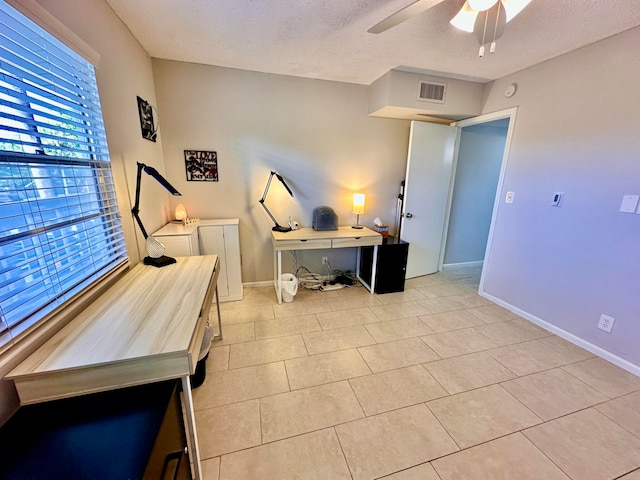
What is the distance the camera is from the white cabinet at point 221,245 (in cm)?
233

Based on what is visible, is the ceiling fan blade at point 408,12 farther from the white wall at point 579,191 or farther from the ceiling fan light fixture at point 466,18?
the white wall at point 579,191

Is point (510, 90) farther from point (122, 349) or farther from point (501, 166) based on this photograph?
point (122, 349)

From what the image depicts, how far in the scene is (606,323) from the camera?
2051 mm

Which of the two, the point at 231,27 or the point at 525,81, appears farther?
the point at 525,81

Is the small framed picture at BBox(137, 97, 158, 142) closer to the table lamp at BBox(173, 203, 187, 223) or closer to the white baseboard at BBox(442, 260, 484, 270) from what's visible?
the table lamp at BBox(173, 203, 187, 223)

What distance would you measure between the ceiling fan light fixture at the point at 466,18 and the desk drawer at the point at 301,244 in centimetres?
199

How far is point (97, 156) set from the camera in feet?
4.79

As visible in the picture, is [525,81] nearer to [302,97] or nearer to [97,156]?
[302,97]

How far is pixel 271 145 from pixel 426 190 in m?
2.04

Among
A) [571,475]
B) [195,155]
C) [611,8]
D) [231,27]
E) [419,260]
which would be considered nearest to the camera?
[571,475]

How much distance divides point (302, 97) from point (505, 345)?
3.14 metres

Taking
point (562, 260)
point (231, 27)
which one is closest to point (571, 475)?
point (562, 260)

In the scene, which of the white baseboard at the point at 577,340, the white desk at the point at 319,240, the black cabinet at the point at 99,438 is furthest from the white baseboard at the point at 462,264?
the black cabinet at the point at 99,438

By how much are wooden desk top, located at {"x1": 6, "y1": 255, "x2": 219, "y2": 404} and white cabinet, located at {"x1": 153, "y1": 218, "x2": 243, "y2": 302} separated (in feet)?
3.30
